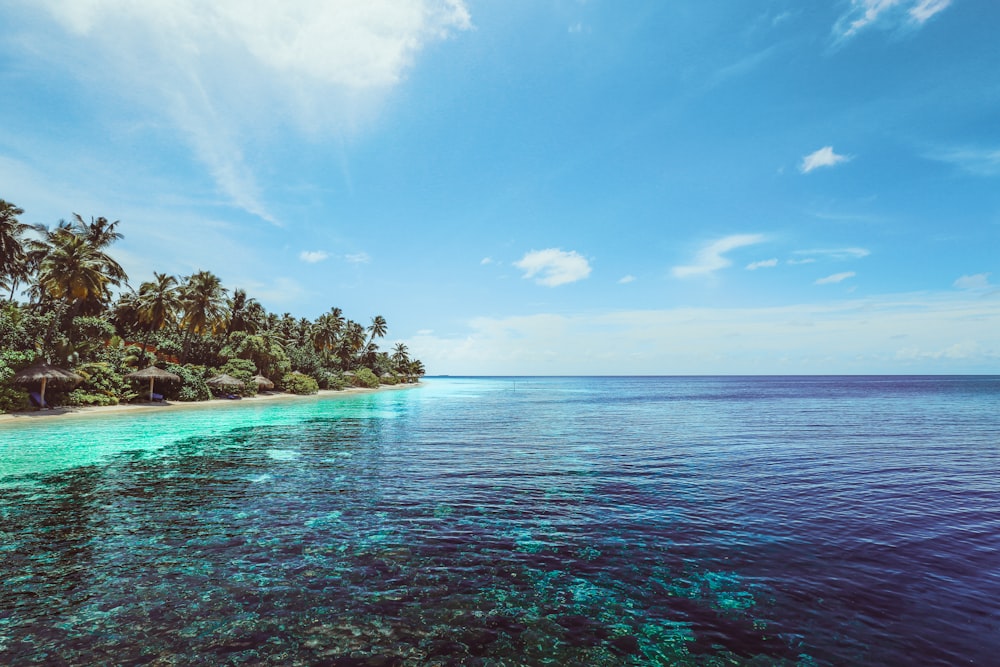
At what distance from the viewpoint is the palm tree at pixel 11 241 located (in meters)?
36.8

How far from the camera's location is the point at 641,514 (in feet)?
41.1

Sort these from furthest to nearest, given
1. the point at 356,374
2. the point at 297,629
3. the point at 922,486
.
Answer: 1. the point at 356,374
2. the point at 922,486
3. the point at 297,629

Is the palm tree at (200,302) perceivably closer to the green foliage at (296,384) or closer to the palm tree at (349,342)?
the green foliage at (296,384)

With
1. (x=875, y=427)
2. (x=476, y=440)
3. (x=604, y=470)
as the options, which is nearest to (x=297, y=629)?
(x=604, y=470)

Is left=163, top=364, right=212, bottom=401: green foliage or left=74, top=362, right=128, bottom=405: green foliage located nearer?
left=74, top=362, right=128, bottom=405: green foliage

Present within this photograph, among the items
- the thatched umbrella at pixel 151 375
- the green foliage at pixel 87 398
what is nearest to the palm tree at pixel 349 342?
the thatched umbrella at pixel 151 375

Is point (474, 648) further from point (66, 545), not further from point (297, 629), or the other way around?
point (66, 545)

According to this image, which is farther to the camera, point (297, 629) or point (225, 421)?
point (225, 421)

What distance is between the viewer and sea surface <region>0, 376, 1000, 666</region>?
6305 mm

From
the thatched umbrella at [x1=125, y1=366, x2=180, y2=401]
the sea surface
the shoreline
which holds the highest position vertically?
the thatched umbrella at [x1=125, y1=366, x2=180, y2=401]

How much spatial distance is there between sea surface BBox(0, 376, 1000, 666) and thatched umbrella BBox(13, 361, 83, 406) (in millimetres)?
16900

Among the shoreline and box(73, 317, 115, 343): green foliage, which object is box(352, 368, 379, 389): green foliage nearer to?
the shoreline

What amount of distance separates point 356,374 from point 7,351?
6756cm

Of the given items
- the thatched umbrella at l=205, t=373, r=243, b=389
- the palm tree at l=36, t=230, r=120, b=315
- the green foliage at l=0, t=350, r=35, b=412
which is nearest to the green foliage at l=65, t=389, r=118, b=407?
the green foliage at l=0, t=350, r=35, b=412
